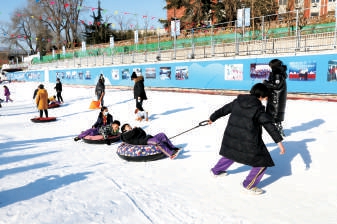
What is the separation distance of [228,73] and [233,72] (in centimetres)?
40

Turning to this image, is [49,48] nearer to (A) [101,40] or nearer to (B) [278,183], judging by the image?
(A) [101,40]

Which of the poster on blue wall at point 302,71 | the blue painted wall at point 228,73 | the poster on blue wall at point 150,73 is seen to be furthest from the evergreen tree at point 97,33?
the poster on blue wall at point 302,71

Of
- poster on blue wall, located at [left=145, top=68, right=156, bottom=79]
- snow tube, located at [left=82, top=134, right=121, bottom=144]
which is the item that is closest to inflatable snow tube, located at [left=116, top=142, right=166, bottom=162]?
snow tube, located at [left=82, top=134, right=121, bottom=144]

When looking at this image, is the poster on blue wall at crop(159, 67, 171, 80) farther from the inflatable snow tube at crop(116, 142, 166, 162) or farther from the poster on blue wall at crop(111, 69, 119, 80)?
the inflatable snow tube at crop(116, 142, 166, 162)

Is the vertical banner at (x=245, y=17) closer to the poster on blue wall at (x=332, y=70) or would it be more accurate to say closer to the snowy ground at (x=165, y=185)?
the poster on blue wall at (x=332, y=70)

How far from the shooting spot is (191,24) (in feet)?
124

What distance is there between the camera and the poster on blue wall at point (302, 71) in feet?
45.8

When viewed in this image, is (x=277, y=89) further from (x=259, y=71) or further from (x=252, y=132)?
(x=259, y=71)

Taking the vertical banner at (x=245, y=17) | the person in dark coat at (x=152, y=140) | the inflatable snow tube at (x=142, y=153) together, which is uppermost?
the vertical banner at (x=245, y=17)

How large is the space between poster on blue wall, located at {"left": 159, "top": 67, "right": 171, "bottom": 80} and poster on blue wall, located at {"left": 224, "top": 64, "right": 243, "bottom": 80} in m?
5.43

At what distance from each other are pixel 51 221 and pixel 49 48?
78.9 m

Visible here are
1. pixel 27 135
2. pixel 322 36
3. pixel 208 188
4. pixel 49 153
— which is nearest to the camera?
pixel 208 188

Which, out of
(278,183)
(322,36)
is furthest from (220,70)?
(278,183)

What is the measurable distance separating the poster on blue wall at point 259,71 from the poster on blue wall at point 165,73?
290 inches
